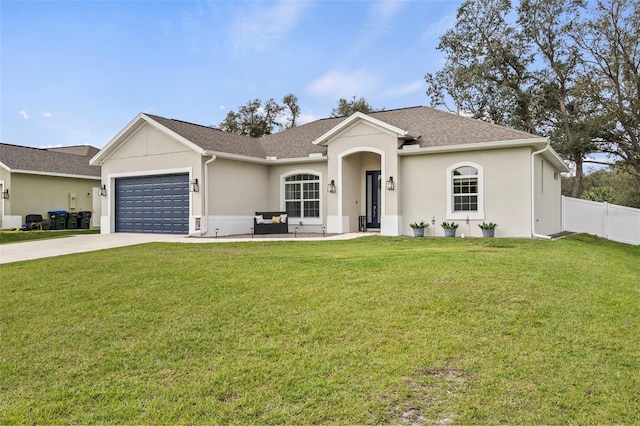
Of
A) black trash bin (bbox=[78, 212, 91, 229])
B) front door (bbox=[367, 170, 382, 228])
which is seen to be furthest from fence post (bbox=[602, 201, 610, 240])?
black trash bin (bbox=[78, 212, 91, 229])

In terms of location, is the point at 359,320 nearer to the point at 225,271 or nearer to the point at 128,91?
the point at 225,271

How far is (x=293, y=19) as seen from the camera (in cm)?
1498

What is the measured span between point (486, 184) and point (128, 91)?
51.4ft

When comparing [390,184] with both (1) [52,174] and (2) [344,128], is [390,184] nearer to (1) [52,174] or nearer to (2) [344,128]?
(2) [344,128]

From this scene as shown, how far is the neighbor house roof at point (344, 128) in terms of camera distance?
1399cm

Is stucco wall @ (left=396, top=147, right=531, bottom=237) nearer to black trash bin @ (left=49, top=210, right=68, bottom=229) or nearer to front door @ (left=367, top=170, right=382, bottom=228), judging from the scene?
front door @ (left=367, top=170, right=382, bottom=228)

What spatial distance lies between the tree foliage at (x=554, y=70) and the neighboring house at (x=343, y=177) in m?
7.44

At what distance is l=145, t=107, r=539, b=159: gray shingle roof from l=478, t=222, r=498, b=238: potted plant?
2687mm

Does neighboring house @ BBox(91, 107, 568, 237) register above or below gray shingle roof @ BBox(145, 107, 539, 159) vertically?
below

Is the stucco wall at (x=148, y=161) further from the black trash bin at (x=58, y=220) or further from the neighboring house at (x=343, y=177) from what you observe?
the black trash bin at (x=58, y=220)

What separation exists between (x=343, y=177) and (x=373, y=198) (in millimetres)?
1783

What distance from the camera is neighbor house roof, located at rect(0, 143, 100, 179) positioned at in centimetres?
2153

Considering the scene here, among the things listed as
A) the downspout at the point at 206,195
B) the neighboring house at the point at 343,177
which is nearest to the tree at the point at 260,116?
the neighboring house at the point at 343,177

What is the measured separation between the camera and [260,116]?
35.3 m
